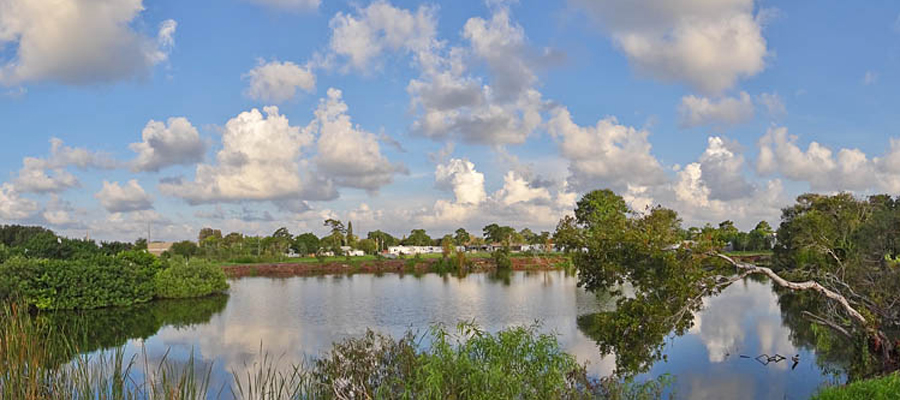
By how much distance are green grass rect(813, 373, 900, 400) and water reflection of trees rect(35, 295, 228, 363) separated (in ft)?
69.1

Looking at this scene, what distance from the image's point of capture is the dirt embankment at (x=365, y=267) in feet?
194

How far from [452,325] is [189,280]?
19727 millimetres

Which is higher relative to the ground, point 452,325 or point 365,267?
point 365,267

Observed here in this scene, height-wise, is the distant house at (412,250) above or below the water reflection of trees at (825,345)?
above

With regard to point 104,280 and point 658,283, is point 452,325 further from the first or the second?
point 104,280

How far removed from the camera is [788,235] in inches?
1742

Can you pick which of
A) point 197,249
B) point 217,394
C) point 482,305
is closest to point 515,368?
point 217,394

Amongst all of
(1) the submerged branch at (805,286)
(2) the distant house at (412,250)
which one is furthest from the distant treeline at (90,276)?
(2) the distant house at (412,250)

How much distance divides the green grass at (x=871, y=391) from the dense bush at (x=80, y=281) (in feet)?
99.7

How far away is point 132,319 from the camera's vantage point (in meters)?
27.5

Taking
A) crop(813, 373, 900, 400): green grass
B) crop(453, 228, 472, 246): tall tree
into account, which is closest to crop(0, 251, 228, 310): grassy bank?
crop(813, 373, 900, 400): green grass

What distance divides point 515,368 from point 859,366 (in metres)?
9.88

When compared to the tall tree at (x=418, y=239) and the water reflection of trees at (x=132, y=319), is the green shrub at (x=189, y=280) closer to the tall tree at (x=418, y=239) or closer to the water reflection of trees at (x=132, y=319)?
→ the water reflection of trees at (x=132, y=319)

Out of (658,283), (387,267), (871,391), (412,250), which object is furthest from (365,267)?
(871,391)
